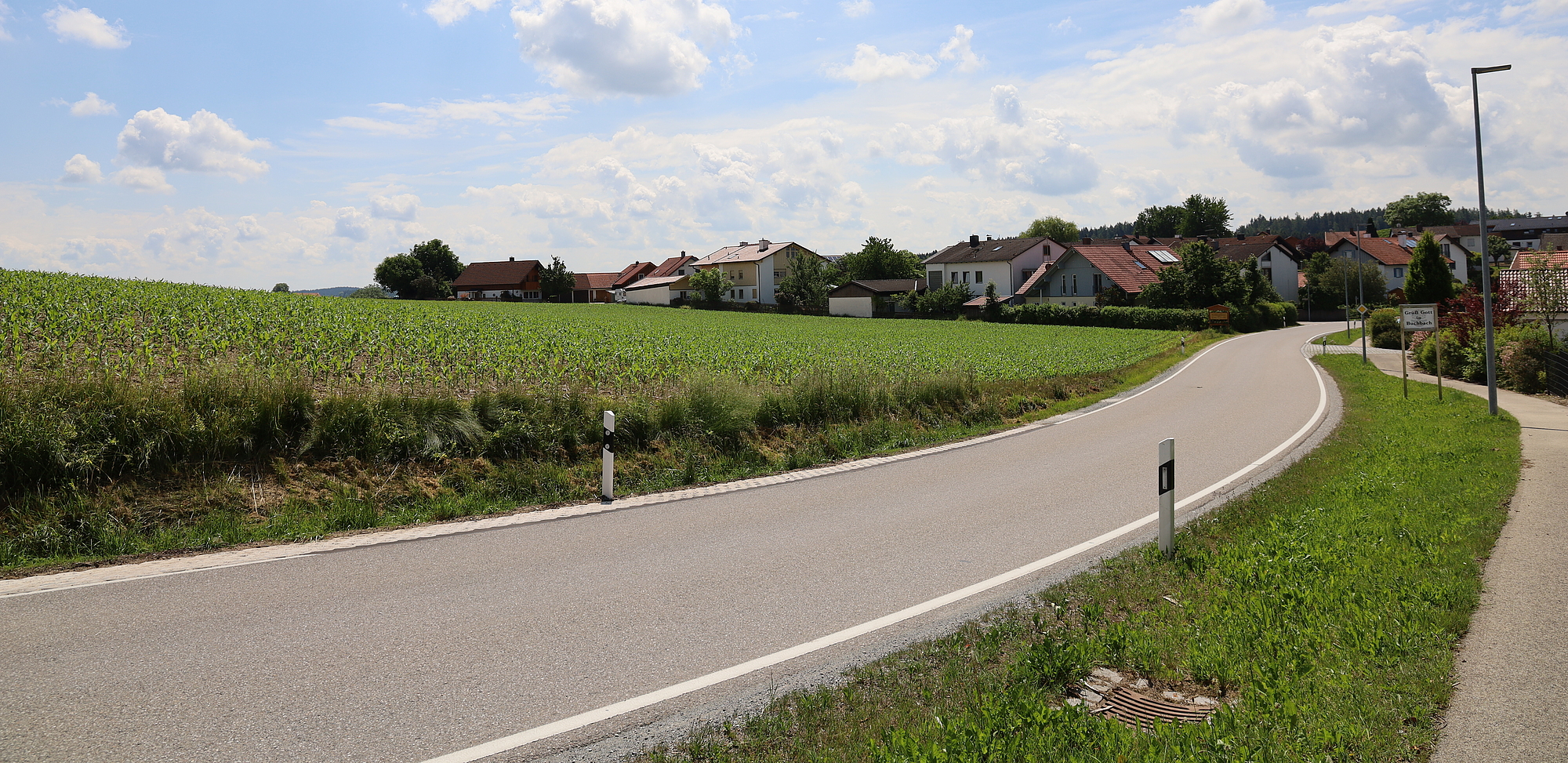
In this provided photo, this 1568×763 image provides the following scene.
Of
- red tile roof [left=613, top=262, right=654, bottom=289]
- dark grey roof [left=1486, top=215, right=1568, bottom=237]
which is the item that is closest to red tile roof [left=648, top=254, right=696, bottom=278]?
red tile roof [left=613, top=262, right=654, bottom=289]

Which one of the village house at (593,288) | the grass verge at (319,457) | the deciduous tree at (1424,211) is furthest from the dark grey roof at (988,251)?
the deciduous tree at (1424,211)

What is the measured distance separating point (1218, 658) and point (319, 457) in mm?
9631

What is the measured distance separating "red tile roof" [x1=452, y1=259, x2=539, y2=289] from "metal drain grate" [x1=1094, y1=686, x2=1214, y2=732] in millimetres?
115242

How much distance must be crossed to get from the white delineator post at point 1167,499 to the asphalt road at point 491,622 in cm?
77

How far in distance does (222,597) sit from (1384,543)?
954 cm

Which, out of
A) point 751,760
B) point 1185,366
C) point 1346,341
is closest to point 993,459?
point 751,760

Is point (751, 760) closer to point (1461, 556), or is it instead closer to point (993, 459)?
point (1461, 556)

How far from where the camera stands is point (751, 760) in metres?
4.07

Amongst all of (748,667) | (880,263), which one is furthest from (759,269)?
(748,667)

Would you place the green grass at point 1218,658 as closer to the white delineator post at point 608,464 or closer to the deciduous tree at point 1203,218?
the white delineator post at point 608,464

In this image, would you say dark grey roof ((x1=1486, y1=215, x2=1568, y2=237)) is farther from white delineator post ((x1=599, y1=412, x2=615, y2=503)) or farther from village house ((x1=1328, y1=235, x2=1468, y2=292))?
white delineator post ((x1=599, y1=412, x2=615, y2=503))

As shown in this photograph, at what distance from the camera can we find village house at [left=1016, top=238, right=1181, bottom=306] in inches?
2950

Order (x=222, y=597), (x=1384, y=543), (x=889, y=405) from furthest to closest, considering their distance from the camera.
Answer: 1. (x=889, y=405)
2. (x=1384, y=543)
3. (x=222, y=597)

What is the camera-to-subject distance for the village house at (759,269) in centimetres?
10100
